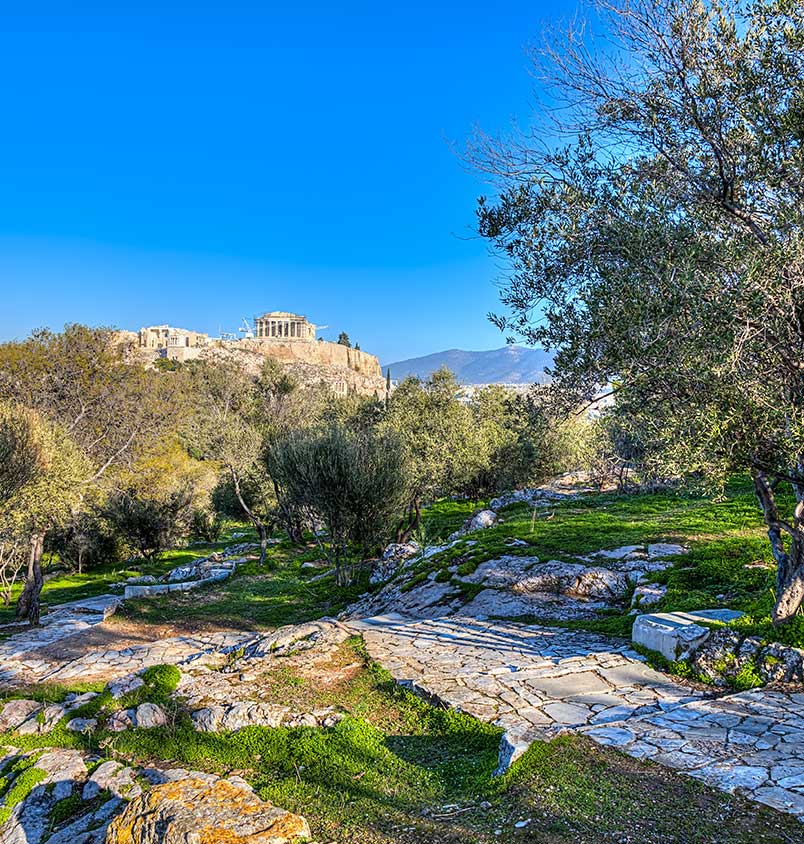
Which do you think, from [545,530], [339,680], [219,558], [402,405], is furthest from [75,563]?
[339,680]

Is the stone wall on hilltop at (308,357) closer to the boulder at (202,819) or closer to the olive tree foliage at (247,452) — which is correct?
the olive tree foliage at (247,452)

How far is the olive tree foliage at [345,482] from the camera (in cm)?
1772

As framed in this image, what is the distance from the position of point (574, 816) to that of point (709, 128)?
7.31 metres

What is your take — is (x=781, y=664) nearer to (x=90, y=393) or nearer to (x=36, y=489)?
(x=36, y=489)

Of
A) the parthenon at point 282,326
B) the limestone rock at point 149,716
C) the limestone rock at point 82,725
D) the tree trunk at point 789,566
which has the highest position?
the parthenon at point 282,326

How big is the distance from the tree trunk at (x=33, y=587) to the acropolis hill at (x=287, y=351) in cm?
7446

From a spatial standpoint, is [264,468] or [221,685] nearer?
[221,685]

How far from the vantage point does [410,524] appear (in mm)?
24062

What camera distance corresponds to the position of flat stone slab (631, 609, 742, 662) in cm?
759

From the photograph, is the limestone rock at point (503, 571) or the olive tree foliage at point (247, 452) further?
the olive tree foliage at point (247, 452)

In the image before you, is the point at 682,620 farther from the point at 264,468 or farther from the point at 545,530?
the point at 264,468

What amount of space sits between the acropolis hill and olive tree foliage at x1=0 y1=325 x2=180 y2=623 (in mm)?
67955

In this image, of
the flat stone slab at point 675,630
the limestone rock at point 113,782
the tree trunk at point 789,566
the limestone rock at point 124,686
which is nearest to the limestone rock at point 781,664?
the tree trunk at point 789,566

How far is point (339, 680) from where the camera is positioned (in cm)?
832
